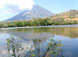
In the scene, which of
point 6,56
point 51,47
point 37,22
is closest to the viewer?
point 51,47

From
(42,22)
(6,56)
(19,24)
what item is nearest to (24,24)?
(19,24)

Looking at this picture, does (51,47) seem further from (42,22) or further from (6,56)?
(42,22)

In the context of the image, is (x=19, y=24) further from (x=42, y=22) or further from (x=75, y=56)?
(x=75, y=56)

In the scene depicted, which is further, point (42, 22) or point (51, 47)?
point (42, 22)

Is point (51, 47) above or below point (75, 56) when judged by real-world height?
above

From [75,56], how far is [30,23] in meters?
134

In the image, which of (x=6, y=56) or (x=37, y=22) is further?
(x=37, y=22)

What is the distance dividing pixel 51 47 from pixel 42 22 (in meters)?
139

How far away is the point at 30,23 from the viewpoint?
14788 centimetres

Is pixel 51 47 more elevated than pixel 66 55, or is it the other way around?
pixel 51 47

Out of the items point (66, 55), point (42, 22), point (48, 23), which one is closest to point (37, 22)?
point (42, 22)

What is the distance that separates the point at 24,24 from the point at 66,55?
133 metres

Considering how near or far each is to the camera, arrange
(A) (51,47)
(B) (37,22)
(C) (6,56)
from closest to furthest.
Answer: (A) (51,47)
(C) (6,56)
(B) (37,22)

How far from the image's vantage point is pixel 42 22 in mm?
146750
